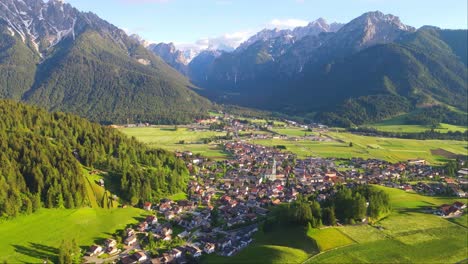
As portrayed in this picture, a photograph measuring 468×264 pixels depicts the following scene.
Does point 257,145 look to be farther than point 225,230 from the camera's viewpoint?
Yes

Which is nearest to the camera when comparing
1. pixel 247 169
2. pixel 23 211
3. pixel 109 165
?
pixel 23 211

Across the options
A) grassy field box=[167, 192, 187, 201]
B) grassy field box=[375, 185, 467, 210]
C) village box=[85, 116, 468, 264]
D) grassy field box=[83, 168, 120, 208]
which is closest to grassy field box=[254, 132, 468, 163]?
village box=[85, 116, 468, 264]

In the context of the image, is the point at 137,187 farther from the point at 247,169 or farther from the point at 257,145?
the point at 257,145

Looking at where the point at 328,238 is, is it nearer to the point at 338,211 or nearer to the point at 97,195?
the point at 338,211

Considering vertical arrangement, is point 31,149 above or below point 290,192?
above

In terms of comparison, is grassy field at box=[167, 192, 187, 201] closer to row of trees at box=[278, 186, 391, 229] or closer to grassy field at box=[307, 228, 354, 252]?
row of trees at box=[278, 186, 391, 229]

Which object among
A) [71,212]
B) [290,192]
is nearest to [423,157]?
[290,192]

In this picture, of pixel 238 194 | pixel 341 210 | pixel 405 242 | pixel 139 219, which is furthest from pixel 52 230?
pixel 405 242
